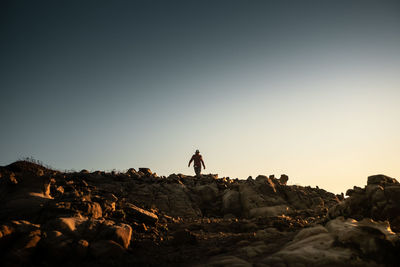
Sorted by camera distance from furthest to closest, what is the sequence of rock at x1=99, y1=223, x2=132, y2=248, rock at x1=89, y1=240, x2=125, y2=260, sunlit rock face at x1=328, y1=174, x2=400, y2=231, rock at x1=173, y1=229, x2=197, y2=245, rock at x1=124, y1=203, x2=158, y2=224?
rock at x1=124, y1=203, x2=158, y2=224 < sunlit rock face at x1=328, y1=174, x2=400, y2=231 < rock at x1=173, y1=229, x2=197, y2=245 < rock at x1=99, y1=223, x2=132, y2=248 < rock at x1=89, y1=240, x2=125, y2=260

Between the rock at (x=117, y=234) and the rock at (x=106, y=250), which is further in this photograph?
the rock at (x=117, y=234)

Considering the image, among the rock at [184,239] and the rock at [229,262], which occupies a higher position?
the rock at [184,239]

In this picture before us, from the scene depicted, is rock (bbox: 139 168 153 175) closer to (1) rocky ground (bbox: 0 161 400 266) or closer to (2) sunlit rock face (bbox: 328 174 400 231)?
(1) rocky ground (bbox: 0 161 400 266)

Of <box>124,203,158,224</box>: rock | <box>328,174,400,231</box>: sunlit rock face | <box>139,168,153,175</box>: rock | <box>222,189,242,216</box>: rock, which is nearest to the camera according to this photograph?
<box>328,174,400,231</box>: sunlit rock face

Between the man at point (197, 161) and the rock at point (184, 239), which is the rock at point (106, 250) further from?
the man at point (197, 161)

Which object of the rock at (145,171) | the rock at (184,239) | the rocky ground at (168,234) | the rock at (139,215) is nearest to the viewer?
the rocky ground at (168,234)

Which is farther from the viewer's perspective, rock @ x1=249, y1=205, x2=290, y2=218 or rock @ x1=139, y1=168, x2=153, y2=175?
rock @ x1=139, y1=168, x2=153, y2=175

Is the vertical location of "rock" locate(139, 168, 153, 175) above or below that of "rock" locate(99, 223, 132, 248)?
above

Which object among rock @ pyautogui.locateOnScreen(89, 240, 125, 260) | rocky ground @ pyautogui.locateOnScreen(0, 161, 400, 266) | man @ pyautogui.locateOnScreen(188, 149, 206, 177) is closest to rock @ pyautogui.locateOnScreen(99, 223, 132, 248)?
rocky ground @ pyautogui.locateOnScreen(0, 161, 400, 266)

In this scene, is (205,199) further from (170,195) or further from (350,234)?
(350,234)

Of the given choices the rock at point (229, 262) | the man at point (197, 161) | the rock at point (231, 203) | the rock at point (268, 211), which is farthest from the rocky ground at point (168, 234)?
the man at point (197, 161)

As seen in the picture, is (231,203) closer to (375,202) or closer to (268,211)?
(268,211)

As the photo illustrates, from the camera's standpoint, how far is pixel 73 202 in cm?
850

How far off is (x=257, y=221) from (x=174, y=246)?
467 centimetres
